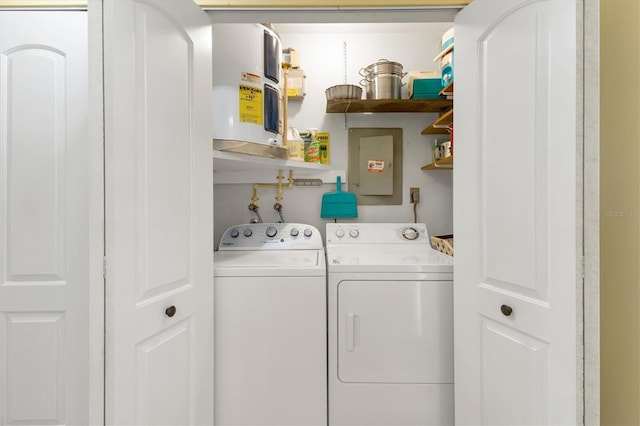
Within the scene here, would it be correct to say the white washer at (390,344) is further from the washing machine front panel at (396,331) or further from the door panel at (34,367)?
the door panel at (34,367)

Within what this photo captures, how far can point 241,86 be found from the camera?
1.47 metres

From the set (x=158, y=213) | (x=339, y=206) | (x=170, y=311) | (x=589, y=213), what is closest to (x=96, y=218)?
(x=158, y=213)

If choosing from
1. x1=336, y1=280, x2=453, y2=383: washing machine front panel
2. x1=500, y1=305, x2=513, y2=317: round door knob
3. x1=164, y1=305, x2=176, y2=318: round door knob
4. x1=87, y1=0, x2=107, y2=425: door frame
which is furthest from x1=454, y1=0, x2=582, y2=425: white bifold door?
x1=87, y1=0, x2=107, y2=425: door frame

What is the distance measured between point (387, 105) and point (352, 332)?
4.84 feet

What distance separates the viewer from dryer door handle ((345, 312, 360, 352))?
4.59ft

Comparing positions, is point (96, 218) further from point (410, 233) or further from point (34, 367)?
point (410, 233)

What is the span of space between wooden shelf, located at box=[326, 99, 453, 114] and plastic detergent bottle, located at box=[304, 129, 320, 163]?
23cm

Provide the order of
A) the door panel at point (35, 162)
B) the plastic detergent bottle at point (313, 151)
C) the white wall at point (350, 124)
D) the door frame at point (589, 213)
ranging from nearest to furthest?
the door frame at point (589, 213) < the door panel at point (35, 162) < the plastic detergent bottle at point (313, 151) < the white wall at point (350, 124)

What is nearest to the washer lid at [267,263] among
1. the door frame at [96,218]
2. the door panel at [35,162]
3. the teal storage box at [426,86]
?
the door frame at [96,218]

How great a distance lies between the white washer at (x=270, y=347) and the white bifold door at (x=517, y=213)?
65 cm

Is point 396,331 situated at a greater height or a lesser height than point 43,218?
lesser

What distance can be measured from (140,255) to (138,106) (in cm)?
48

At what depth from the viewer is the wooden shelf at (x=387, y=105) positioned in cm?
192

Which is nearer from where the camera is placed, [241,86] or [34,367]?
[34,367]
